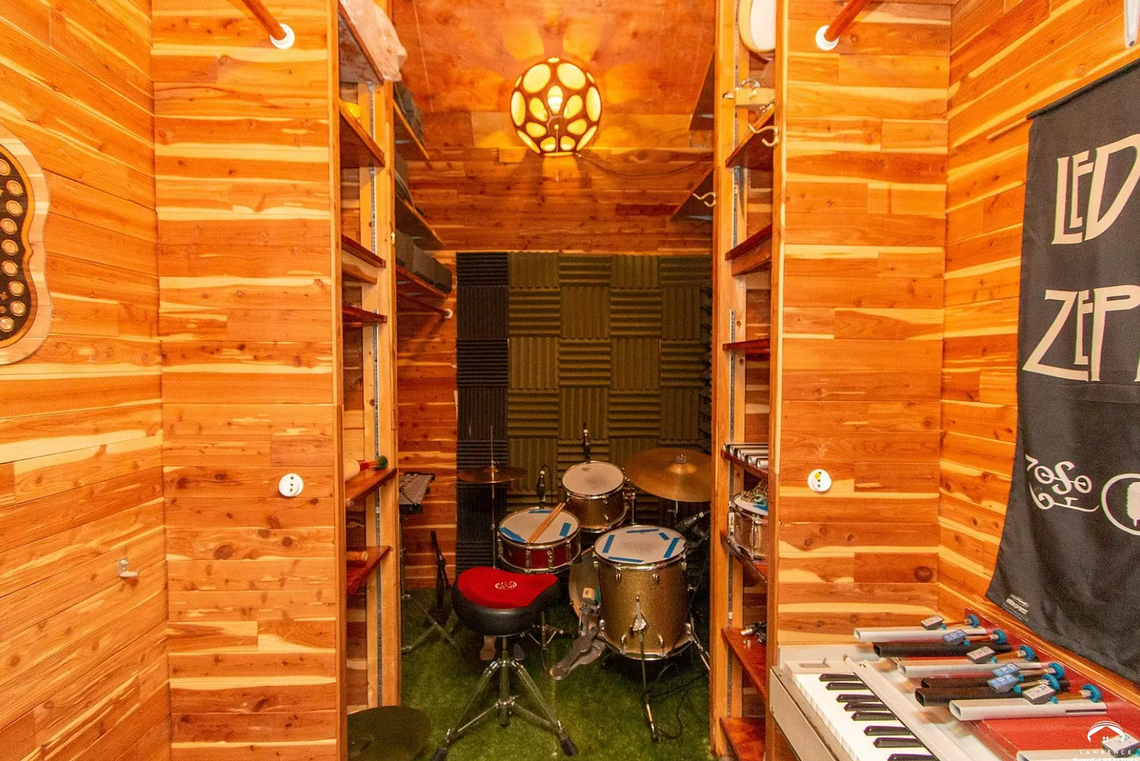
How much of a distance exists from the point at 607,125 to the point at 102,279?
308cm

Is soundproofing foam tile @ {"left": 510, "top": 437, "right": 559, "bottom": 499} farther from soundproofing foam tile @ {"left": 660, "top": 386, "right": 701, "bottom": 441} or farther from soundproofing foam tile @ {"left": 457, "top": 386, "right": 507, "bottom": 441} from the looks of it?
soundproofing foam tile @ {"left": 660, "top": 386, "right": 701, "bottom": 441}

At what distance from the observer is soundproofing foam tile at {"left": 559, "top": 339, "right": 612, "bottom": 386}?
4.05 m

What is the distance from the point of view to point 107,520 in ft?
4.75

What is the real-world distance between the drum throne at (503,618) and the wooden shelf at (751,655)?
761 millimetres

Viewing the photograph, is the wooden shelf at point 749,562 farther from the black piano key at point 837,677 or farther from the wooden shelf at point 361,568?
the wooden shelf at point 361,568

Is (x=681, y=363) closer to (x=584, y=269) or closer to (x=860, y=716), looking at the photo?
(x=584, y=269)

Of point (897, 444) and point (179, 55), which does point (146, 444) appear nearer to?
point (179, 55)

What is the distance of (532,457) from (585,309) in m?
1.17

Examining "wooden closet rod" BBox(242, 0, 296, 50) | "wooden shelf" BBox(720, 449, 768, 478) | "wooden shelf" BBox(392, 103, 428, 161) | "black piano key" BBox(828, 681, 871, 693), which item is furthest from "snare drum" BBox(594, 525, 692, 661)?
"wooden closet rod" BBox(242, 0, 296, 50)

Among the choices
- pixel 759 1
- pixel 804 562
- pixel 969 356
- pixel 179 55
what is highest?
pixel 759 1

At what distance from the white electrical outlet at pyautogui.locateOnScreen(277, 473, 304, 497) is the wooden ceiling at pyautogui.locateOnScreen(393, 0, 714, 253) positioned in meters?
2.70

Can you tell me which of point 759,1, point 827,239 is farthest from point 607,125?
point 827,239

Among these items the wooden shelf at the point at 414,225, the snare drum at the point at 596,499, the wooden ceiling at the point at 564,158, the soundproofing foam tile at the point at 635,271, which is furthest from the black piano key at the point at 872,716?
the wooden ceiling at the point at 564,158

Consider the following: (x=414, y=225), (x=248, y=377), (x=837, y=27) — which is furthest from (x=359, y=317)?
(x=837, y=27)
